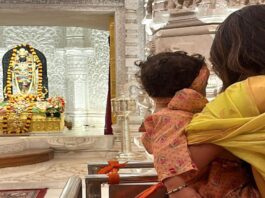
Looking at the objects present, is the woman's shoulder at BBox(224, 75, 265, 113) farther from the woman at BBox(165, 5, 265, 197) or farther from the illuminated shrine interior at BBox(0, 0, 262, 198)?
the illuminated shrine interior at BBox(0, 0, 262, 198)

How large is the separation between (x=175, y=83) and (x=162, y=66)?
5 cm

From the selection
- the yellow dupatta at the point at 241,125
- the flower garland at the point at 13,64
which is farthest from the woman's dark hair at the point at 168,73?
the flower garland at the point at 13,64

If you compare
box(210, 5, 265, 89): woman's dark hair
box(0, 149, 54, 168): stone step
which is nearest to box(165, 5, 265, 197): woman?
box(210, 5, 265, 89): woman's dark hair

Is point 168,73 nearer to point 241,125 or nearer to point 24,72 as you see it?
point 241,125

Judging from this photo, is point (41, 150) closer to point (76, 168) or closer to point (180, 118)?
point (76, 168)

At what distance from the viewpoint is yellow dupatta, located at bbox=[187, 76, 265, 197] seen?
32.2 inches

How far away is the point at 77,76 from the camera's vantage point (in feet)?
33.9

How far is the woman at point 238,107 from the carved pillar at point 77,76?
9390 millimetres

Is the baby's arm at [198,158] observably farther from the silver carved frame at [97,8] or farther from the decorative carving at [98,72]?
the decorative carving at [98,72]

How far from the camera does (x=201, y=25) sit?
175 cm

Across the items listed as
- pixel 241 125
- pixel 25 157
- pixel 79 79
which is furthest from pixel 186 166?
pixel 79 79

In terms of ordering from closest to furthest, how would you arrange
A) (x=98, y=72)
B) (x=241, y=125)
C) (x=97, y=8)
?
(x=241, y=125)
(x=97, y=8)
(x=98, y=72)

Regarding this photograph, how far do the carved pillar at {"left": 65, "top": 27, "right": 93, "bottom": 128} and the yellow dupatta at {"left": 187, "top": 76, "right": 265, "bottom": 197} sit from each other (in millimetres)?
9439

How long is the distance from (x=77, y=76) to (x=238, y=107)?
9640mm
